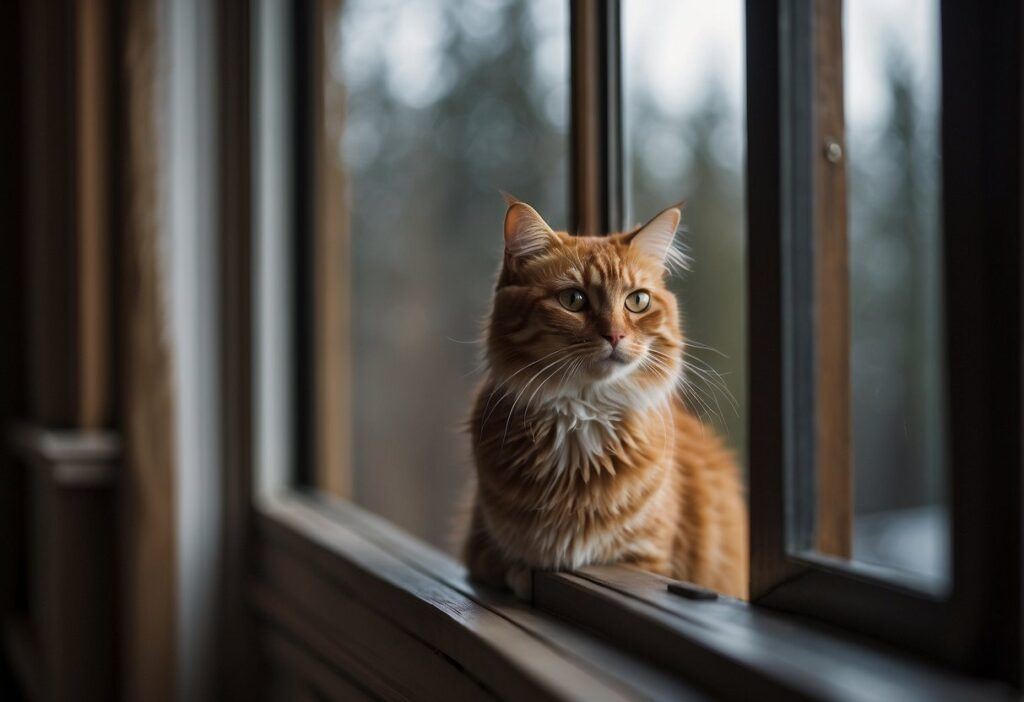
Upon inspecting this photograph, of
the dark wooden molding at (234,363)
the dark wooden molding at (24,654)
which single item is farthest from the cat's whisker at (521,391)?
the dark wooden molding at (24,654)

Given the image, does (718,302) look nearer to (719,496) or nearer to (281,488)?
(719,496)

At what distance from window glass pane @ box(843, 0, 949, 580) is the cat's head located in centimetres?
20

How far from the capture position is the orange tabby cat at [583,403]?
0.91 metres

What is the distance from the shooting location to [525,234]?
3.14 feet

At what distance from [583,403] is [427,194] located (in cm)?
140

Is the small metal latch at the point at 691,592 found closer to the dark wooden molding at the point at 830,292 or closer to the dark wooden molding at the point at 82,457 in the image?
the dark wooden molding at the point at 830,292

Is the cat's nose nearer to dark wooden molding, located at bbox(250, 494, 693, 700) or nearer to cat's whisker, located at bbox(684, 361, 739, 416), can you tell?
cat's whisker, located at bbox(684, 361, 739, 416)

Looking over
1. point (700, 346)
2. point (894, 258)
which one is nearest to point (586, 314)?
point (700, 346)

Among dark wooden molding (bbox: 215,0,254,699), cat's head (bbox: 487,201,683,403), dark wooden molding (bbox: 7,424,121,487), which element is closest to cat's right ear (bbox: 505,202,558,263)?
cat's head (bbox: 487,201,683,403)

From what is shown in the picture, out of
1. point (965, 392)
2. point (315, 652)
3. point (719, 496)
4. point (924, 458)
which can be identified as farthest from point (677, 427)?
point (315, 652)

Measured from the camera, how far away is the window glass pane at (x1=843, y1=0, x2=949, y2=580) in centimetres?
81

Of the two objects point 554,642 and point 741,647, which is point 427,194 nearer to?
point 554,642

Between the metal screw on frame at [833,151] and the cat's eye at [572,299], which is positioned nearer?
the metal screw on frame at [833,151]

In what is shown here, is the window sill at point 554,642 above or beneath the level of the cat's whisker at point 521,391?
beneath
